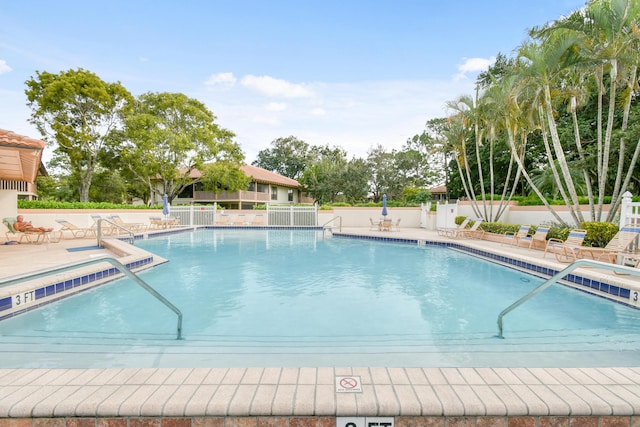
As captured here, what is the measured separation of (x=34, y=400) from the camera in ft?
6.46

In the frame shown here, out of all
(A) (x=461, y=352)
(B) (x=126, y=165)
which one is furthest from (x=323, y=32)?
(B) (x=126, y=165)

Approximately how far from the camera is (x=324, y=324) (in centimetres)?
452

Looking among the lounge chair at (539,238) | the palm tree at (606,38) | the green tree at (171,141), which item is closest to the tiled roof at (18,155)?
the lounge chair at (539,238)

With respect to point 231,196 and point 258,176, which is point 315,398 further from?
point 258,176

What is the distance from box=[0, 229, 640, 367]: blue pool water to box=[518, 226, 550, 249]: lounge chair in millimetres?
2908

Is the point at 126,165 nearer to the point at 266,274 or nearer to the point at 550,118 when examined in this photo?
the point at 266,274

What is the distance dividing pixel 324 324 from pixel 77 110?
79.9 ft

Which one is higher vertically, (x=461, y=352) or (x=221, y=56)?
(x=221, y=56)

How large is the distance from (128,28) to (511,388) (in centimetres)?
1655

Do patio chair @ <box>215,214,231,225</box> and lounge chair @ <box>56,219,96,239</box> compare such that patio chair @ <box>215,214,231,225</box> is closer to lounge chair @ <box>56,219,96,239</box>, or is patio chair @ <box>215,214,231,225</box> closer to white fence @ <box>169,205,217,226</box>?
white fence @ <box>169,205,217,226</box>

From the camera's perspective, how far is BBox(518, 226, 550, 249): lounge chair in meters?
9.89

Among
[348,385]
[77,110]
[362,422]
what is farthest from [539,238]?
[77,110]

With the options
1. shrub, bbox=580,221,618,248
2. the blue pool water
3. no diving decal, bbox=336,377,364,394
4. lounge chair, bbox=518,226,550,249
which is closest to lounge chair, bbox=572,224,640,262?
shrub, bbox=580,221,618,248

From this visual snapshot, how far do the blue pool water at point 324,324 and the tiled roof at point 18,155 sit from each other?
264 cm
